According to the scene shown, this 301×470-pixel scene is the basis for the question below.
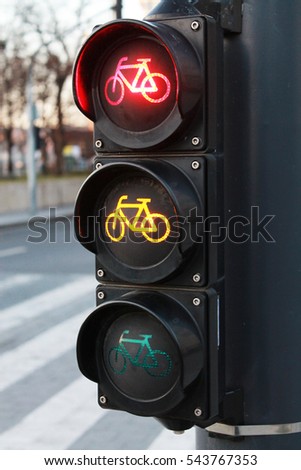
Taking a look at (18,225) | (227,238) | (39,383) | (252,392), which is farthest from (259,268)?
(18,225)

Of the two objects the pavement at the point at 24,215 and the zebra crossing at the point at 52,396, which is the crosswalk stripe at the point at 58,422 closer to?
the zebra crossing at the point at 52,396

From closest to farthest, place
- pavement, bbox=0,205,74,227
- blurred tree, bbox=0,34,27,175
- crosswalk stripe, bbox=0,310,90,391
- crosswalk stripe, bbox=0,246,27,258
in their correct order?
1. crosswalk stripe, bbox=0,310,90,391
2. crosswalk stripe, bbox=0,246,27,258
3. pavement, bbox=0,205,74,227
4. blurred tree, bbox=0,34,27,175

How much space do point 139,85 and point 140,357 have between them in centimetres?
62

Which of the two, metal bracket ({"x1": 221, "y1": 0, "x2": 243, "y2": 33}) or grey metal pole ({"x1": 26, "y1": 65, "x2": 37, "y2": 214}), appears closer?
metal bracket ({"x1": 221, "y1": 0, "x2": 243, "y2": 33})

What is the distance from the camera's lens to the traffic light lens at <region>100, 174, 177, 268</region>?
5.90 ft

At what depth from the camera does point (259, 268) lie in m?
1.99

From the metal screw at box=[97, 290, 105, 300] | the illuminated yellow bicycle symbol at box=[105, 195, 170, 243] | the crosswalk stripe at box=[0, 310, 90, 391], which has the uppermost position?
the illuminated yellow bicycle symbol at box=[105, 195, 170, 243]

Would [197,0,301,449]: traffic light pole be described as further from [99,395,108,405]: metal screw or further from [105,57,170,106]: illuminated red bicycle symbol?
[99,395,108,405]: metal screw

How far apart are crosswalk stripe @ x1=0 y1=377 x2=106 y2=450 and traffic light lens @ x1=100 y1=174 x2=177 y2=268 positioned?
13.3 feet

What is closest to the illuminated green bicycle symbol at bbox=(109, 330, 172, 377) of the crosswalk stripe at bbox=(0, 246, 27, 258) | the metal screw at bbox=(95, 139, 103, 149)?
the metal screw at bbox=(95, 139, 103, 149)

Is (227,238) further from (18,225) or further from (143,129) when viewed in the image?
(18,225)

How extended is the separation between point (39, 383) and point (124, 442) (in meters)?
1.70

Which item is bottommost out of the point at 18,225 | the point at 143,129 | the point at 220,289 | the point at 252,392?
the point at 18,225

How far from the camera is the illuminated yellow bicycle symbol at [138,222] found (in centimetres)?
180
